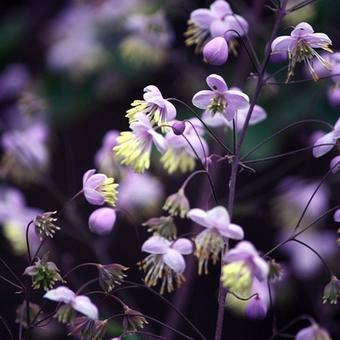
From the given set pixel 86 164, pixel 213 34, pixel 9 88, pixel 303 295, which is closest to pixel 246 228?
pixel 303 295

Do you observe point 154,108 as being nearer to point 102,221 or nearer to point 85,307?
point 102,221

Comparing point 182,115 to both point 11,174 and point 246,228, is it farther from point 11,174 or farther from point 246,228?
point 246,228

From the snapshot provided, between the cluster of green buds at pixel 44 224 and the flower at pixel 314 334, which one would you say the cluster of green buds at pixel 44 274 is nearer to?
the cluster of green buds at pixel 44 224

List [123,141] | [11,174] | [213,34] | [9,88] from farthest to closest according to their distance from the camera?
[9,88] < [11,174] < [213,34] < [123,141]

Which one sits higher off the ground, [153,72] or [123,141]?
[123,141]

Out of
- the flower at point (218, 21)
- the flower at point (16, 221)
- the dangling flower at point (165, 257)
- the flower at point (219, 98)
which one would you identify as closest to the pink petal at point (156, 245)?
the dangling flower at point (165, 257)

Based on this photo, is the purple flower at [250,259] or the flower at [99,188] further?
the flower at [99,188]
